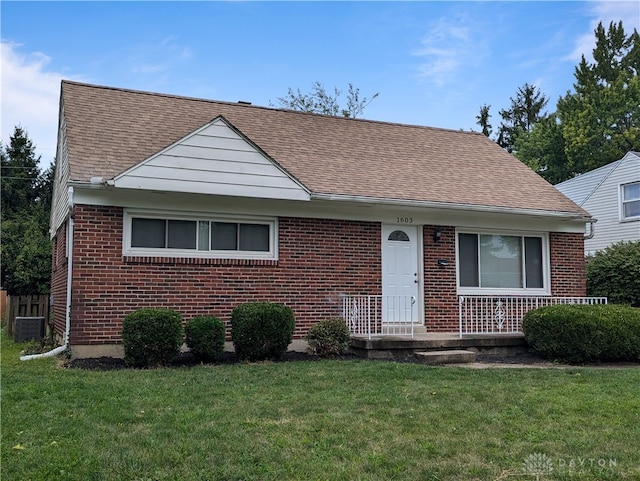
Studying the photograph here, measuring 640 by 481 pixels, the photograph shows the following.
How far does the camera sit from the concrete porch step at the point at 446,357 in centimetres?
943

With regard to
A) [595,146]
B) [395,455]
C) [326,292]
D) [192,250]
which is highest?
[595,146]

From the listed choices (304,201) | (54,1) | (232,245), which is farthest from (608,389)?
(54,1)

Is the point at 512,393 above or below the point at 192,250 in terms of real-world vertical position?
below

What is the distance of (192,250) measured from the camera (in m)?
10.1

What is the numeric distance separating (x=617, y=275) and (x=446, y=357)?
854cm

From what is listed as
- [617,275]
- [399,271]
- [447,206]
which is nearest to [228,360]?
[399,271]

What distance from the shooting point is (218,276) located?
1020 cm

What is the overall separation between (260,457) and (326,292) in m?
6.72

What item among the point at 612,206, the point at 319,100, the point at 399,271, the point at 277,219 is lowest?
the point at 399,271

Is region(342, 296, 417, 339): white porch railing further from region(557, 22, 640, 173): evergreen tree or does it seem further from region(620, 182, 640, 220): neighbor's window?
region(557, 22, 640, 173): evergreen tree

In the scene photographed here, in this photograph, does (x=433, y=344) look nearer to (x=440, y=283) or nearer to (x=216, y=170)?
(x=440, y=283)

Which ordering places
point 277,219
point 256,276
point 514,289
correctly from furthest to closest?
point 514,289 < point 277,219 < point 256,276

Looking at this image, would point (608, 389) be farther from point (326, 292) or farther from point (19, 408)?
Answer: point (19, 408)

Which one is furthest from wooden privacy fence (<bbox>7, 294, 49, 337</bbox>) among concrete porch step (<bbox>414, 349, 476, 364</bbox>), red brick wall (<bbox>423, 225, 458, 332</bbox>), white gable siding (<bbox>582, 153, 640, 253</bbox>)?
white gable siding (<bbox>582, 153, 640, 253</bbox>)
